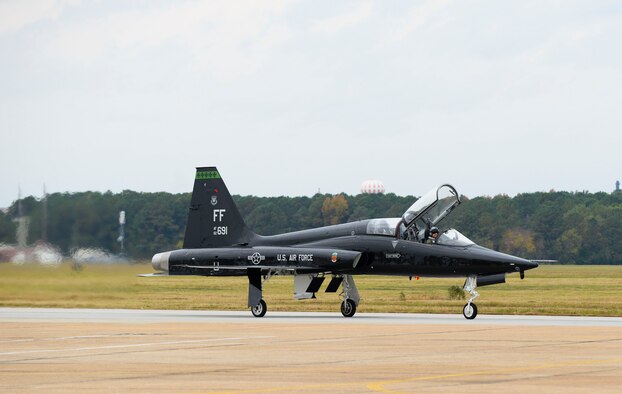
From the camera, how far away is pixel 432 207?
36594 millimetres

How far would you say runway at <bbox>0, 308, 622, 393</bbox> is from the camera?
680 inches

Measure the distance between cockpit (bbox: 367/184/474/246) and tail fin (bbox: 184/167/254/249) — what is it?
5.07m

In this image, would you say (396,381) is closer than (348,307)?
Yes

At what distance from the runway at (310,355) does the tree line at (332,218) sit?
6167 mm

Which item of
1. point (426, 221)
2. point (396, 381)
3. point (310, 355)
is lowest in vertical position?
point (396, 381)

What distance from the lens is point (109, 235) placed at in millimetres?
41375

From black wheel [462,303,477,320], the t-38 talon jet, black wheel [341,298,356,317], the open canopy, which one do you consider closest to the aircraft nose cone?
the t-38 talon jet

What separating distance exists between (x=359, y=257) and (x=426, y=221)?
7.27 feet

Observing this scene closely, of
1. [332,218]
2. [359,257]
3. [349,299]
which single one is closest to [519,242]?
[332,218]

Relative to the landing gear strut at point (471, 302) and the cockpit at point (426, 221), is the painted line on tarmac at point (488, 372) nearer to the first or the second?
the landing gear strut at point (471, 302)

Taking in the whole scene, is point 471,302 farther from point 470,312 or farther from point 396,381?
point 396,381

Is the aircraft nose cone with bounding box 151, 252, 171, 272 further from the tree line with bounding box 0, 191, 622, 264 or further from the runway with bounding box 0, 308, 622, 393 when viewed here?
the runway with bounding box 0, 308, 622, 393

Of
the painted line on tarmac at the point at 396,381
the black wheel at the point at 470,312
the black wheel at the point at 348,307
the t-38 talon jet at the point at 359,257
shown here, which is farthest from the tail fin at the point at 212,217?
the painted line on tarmac at the point at 396,381

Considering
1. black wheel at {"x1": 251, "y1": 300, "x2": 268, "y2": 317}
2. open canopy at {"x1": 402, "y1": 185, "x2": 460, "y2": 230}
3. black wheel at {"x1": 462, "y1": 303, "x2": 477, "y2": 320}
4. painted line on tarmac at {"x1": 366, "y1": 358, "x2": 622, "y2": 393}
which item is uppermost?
open canopy at {"x1": 402, "y1": 185, "x2": 460, "y2": 230}
